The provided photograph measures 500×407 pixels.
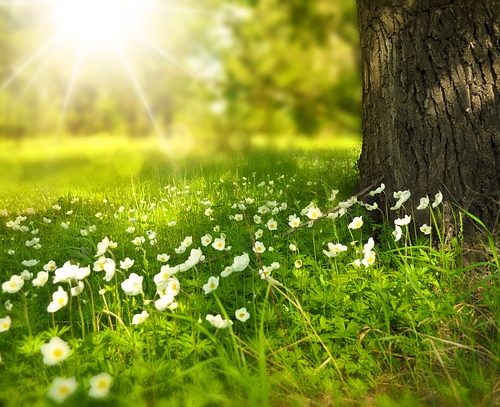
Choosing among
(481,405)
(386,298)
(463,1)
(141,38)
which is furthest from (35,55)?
(481,405)

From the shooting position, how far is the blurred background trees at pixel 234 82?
4.25 meters

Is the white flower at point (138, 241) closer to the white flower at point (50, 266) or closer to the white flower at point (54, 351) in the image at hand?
the white flower at point (50, 266)

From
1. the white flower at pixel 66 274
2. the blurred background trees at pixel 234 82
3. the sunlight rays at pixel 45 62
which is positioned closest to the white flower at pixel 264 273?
the white flower at pixel 66 274

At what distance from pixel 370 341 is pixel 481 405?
1.40 feet

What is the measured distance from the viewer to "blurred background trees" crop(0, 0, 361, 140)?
167 inches

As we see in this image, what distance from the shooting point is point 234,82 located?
14.6 feet

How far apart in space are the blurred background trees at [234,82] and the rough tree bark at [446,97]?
1.42 m

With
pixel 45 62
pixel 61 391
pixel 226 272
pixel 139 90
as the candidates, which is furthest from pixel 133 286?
pixel 45 62

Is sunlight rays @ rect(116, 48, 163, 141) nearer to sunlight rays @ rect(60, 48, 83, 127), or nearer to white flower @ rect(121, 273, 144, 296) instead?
sunlight rays @ rect(60, 48, 83, 127)

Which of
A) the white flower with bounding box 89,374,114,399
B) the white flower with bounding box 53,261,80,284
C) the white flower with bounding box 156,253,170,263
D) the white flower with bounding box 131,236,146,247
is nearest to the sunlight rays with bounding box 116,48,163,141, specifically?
the white flower with bounding box 131,236,146,247

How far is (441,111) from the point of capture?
2.52m

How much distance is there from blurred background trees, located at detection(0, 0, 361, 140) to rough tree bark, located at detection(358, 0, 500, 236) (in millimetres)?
1424

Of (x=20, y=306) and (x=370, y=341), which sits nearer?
(x=370, y=341)

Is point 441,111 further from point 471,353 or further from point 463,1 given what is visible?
point 471,353
